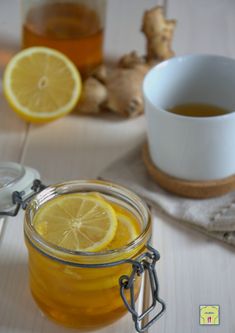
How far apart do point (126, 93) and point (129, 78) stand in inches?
0.9

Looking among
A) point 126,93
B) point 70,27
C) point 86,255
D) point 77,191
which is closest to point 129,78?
point 126,93

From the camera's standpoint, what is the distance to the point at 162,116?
0.78 m

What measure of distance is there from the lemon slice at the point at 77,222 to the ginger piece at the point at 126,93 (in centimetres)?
26

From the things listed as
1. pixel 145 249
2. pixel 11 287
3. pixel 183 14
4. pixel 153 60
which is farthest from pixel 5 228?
pixel 183 14

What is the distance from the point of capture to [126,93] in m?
0.92

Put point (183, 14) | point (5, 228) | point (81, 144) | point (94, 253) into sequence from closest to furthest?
point (94, 253) → point (5, 228) → point (81, 144) → point (183, 14)

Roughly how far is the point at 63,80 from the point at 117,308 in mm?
374

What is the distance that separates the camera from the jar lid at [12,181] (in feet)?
2.31

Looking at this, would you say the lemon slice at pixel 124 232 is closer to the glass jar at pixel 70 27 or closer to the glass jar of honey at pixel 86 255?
the glass jar of honey at pixel 86 255

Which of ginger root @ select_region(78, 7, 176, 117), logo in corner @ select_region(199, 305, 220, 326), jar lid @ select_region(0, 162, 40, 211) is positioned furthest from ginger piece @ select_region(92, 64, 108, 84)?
logo in corner @ select_region(199, 305, 220, 326)

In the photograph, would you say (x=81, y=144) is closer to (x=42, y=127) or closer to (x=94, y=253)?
(x=42, y=127)

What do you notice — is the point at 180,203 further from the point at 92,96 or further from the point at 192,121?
the point at 92,96

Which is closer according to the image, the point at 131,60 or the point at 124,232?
the point at 124,232

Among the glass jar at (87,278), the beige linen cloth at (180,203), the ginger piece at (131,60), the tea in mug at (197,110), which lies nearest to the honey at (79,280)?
the glass jar at (87,278)
